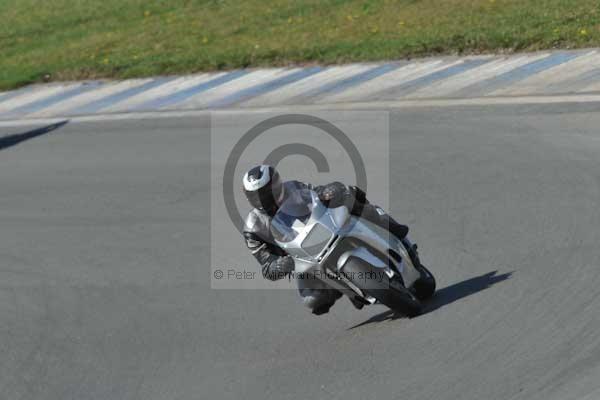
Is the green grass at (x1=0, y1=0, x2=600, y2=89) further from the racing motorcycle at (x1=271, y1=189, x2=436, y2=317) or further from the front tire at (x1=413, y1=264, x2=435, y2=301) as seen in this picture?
the racing motorcycle at (x1=271, y1=189, x2=436, y2=317)

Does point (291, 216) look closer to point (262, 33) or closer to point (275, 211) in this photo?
point (275, 211)

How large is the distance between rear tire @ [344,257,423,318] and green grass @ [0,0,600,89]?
29.6ft

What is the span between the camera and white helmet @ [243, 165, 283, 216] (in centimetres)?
769

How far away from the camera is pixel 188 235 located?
38.9ft

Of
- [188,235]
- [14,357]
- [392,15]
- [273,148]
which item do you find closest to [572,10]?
[392,15]

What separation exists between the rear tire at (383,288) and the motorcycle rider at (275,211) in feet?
1.30

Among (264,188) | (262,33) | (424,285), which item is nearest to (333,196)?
(264,188)

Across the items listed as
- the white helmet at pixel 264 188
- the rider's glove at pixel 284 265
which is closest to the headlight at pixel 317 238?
the rider's glove at pixel 284 265

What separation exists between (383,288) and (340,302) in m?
1.46

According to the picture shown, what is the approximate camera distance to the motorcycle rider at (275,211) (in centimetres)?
774

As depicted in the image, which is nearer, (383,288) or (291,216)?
(291,216)

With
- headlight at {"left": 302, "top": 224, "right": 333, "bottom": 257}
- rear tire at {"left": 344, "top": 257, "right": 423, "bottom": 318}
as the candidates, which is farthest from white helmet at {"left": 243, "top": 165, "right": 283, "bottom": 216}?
rear tire at {"left": 344, "top": 257, "right": 423, "bottom": 318}

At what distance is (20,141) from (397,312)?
34.4ft

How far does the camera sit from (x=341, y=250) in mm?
7898
